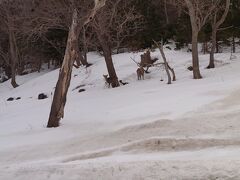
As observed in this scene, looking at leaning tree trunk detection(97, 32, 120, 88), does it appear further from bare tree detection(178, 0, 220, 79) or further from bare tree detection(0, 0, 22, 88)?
bare tree detection(0, 0, 22, 88)

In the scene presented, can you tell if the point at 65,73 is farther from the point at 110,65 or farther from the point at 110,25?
the point at 110,25

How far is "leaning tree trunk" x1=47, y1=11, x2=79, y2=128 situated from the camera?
11305mm

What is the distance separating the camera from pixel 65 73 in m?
11.4

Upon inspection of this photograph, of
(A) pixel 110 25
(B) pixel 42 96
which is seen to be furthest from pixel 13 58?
(A) pixel 110 25

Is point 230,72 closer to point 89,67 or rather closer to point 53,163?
point 89,67

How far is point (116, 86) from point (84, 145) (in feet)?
43.5

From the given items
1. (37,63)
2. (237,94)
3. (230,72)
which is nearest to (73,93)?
(230,72)

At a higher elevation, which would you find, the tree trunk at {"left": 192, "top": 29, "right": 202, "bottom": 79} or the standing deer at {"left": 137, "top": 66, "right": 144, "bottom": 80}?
the tree trunk at {"left": 192, "top": 29, "right": 202, "bottom": 79}

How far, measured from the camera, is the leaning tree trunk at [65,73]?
11.3 m

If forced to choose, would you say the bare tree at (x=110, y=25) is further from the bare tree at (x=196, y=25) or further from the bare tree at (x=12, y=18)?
the bare tree at (x=12, y=18)

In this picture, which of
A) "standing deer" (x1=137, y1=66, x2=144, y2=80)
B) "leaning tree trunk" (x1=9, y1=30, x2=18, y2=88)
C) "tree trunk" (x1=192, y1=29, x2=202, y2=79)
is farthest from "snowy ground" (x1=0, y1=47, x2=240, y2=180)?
"leaning tree trunk" (x1=9, y1=30, x2=18, y2=88)

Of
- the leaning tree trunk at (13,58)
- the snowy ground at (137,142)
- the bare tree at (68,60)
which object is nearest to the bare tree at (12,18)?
the leaning tree trunk at (13,58)

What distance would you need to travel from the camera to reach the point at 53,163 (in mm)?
7371

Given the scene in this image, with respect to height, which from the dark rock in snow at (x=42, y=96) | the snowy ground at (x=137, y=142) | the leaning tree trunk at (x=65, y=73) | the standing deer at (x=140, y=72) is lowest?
the dark rock in snow at (x=42, y=96)
